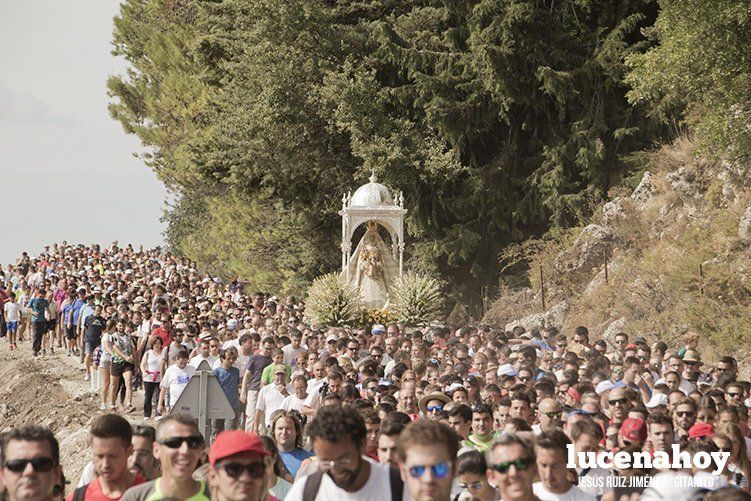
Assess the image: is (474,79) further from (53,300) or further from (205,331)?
(205,331)

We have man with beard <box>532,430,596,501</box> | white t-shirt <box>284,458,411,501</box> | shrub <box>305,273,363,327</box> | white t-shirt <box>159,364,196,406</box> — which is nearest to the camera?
white t-shirt <box>284,458,411,501</box>

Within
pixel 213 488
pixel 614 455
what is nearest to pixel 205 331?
pixel 614 455

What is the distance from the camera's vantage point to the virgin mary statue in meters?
31.0

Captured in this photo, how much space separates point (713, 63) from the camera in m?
23.7

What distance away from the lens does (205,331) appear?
22641 millimetres

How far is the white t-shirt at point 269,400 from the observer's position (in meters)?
15.6

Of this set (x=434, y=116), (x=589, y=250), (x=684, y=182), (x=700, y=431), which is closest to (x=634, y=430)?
(x=700, y=431)

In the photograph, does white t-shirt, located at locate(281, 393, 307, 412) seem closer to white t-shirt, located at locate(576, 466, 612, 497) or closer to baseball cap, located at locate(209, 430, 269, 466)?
white t-shirt, located at locate(576, 466, 612, 497)

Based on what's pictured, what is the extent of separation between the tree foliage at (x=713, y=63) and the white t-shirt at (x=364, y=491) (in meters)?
18.1

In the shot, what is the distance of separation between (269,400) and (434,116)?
20992 mm

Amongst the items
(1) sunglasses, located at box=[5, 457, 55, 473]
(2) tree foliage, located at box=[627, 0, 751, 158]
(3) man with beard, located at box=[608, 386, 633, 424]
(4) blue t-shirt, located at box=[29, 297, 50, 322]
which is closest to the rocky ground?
(4) blue t-shirt, located at box=[29, 297, 50, 322]

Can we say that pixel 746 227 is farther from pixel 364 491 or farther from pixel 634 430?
pixel 364 491

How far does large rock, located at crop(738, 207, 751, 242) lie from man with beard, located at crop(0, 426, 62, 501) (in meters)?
20.7

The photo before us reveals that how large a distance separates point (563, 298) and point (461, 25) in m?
8.84
